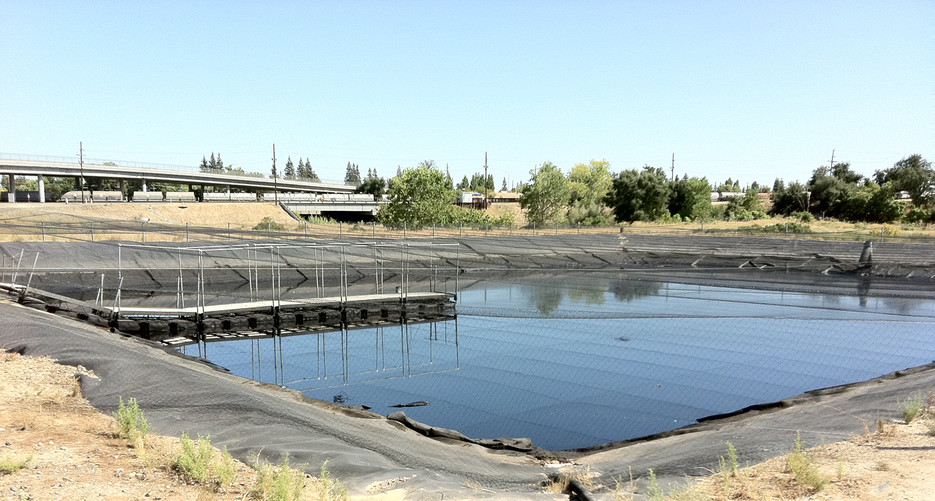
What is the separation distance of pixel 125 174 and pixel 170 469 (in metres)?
95.5

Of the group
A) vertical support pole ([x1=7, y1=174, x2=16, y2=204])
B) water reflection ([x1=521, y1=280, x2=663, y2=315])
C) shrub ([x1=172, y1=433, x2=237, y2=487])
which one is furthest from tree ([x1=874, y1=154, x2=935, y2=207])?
vertical support pole ([x1=7, y1=174, x2=16, y2=204])

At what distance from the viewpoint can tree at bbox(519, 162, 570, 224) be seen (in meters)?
78.9

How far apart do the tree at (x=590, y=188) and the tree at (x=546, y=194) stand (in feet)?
8.20

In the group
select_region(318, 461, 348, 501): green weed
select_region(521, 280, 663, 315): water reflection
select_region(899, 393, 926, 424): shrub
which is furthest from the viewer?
select_region(521, 280, 663, 315): water reflection

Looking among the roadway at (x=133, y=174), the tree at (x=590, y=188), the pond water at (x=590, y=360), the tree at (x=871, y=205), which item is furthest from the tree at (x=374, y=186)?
the pond water at (x=590, y=360)

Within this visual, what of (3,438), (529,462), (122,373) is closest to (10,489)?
(3,438)

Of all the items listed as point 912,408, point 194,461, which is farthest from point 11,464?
point 912,408

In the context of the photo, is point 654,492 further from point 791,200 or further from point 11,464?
point 791,200

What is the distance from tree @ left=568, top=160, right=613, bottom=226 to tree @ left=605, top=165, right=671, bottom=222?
408 centimetres

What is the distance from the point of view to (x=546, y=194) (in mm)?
79188

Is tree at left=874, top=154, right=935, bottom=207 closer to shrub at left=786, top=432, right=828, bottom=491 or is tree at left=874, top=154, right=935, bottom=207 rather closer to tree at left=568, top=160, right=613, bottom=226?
tree at left=568, top=160, right=613, bottom=226

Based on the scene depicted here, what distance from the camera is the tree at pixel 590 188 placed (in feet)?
273

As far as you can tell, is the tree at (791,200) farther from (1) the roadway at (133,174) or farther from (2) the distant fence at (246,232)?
(1) the roadway at (133,174)

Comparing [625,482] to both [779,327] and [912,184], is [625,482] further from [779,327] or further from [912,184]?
[912,184]
